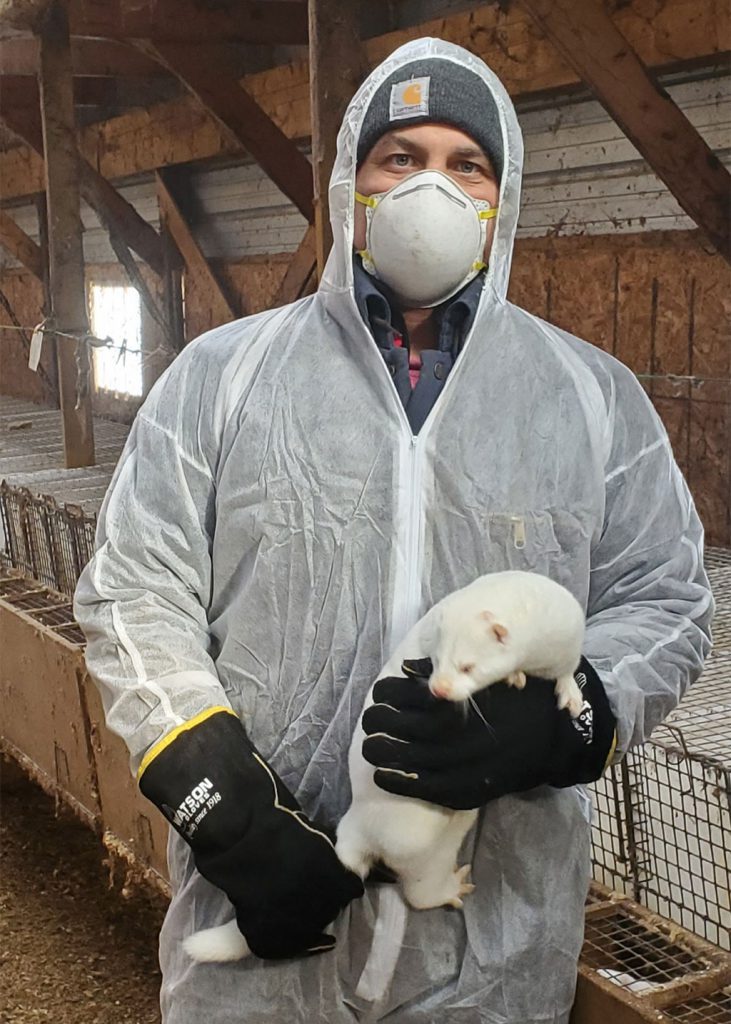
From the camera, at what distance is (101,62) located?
674cm

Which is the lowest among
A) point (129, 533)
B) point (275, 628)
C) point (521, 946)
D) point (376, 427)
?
point (521, 946)

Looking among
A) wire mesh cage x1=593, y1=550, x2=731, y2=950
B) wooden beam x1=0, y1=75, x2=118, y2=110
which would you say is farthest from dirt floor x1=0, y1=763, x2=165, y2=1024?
wooden beam x1=0, y1=75, x2=118, y2=110

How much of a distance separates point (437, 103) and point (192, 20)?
4.49 meters

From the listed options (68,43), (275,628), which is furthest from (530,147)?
(275,628)

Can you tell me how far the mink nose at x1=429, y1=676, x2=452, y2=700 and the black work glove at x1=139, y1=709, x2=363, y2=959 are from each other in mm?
222

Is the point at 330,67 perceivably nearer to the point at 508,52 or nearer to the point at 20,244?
the point at 508,52

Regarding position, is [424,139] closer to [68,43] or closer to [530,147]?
[530,147]

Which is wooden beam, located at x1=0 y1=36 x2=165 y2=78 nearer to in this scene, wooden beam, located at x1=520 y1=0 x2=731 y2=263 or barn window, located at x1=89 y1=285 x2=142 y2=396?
barn window, located at x1=89 y1=285 x2=142 y2=396

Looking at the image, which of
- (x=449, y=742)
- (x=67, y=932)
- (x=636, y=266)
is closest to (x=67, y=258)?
(x=636, y=266)

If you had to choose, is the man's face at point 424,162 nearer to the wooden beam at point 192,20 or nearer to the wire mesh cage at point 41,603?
the wire mesh cage at point 41,603

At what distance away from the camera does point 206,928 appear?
141cm

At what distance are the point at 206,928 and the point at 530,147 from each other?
4320 millimetres

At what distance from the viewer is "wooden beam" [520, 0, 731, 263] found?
3338 mm

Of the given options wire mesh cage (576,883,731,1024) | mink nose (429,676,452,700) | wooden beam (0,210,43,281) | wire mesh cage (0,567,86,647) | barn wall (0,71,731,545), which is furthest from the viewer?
wooden beam (0,210,43,281)
